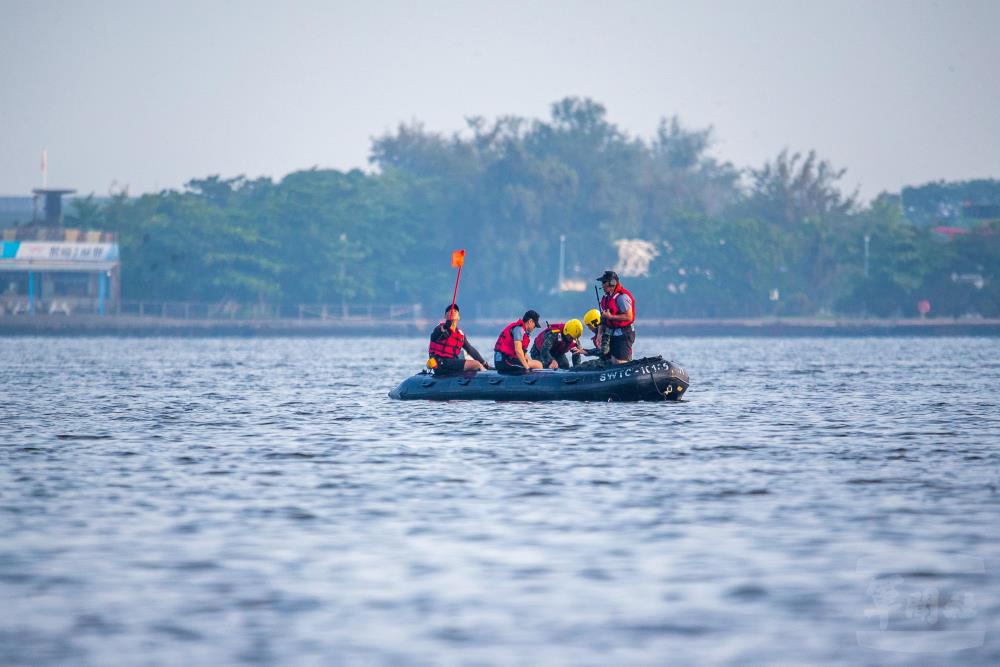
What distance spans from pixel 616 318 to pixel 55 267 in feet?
309

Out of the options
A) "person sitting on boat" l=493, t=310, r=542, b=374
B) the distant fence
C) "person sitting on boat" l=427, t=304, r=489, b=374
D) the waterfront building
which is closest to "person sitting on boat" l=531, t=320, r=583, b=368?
"person sitting on boat" l=493, t=310, r=542, b=374

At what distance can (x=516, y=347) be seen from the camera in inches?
1203

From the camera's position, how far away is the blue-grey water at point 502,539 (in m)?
11.3

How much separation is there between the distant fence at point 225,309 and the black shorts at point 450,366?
91.9 meters

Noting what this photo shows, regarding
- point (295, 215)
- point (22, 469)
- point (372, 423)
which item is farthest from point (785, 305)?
point (22, 469)

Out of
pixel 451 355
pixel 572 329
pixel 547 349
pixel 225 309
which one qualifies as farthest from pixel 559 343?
pixel 225 309

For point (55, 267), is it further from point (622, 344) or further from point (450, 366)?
point (622, 344)

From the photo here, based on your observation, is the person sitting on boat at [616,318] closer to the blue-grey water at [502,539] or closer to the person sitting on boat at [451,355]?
the blue-grey water at [502,539]

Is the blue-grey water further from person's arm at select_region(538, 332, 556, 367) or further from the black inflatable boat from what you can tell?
person's arm at select_region(538, 332, 556, 367)

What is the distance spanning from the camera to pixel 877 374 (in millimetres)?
54031

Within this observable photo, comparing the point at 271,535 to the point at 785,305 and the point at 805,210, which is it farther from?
the point at 805,210

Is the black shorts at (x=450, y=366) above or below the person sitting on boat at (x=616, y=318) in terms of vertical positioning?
below

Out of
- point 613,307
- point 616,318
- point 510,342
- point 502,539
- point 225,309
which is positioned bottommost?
point 502,539

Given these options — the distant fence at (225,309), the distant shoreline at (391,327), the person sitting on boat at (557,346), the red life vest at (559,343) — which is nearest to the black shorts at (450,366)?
the person sitting on boat at (557,346)
